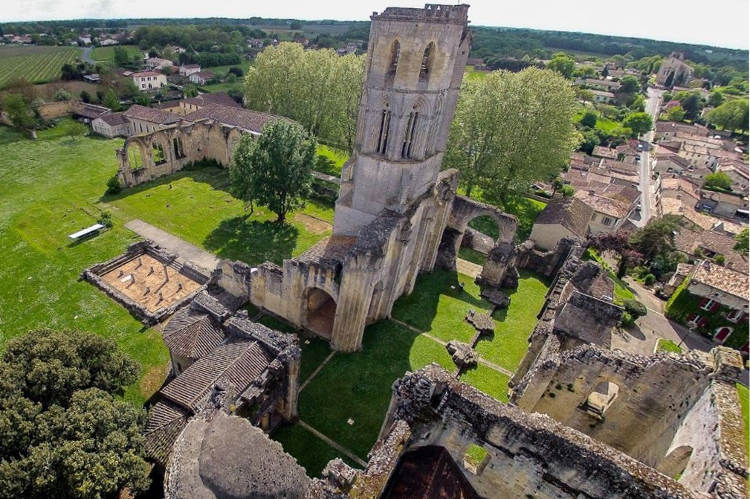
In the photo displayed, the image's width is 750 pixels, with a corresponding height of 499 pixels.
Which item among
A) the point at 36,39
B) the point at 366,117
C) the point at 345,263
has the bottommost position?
the point at 36,39

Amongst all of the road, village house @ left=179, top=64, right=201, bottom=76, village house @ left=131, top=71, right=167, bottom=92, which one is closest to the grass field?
village house @ left=179, top=64, right=201, bottom=76

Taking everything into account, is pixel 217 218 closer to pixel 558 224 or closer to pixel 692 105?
pixel 558 224

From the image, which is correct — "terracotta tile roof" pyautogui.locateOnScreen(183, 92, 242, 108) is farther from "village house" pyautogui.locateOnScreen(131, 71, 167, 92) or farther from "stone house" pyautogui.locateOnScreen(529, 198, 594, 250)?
"stone house" pyautogui.locateOnScreen(529, 198, 594, 250)

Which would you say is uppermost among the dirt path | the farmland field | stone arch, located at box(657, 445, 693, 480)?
stone arch, located at box(657, 445, 693, 480)

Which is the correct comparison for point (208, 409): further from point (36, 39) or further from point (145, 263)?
point (36, 39)

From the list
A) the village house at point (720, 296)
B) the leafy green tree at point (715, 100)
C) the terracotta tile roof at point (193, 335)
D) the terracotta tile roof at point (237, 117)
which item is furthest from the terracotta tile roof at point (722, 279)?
the leafy green tree at point (715, 100)

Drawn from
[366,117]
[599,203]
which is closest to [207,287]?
[366,117]
